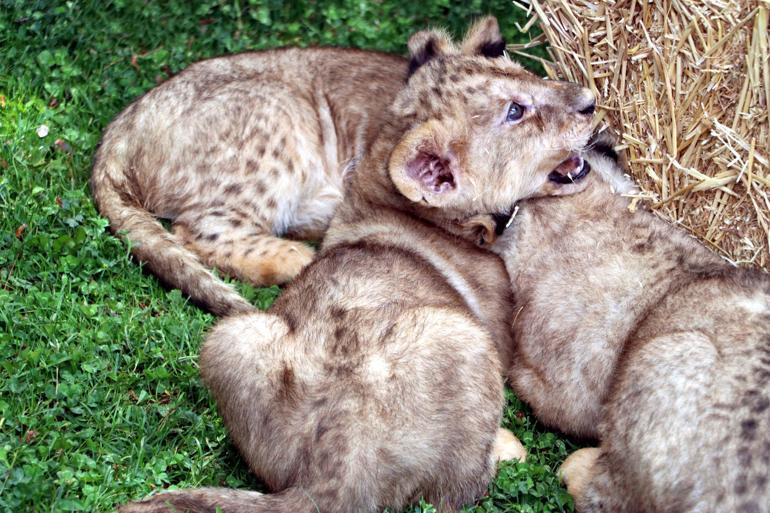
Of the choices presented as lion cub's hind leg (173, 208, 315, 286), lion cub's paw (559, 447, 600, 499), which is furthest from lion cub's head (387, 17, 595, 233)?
lion cub's paw (559, 447, 600, 499)

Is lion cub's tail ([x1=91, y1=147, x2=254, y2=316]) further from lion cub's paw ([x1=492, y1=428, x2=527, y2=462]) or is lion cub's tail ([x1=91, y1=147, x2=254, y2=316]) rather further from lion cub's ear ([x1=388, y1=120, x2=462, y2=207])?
lion cub's paw ([x1=492, y1=428, x2=527, y2=462])

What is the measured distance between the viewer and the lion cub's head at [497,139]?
540 cm

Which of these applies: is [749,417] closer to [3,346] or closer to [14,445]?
[14,445]

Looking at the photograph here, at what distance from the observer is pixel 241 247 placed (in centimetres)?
620

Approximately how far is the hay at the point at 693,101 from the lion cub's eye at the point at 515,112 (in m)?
0.44

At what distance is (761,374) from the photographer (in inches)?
166

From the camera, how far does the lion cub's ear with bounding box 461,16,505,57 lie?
6.00m

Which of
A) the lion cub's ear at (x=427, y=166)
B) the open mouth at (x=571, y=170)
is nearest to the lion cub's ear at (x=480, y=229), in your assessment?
the lion cub's ear at (x=427, y=166)

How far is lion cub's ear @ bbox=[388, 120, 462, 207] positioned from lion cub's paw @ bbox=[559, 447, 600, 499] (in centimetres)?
140

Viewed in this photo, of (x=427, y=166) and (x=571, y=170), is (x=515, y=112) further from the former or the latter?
(x=427, y=166)

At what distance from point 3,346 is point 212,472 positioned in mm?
1208

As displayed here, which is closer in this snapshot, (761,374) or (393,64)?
(761,374)

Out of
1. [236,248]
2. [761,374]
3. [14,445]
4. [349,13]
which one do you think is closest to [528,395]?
[761,374]

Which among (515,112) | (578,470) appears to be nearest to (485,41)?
(515,112)
